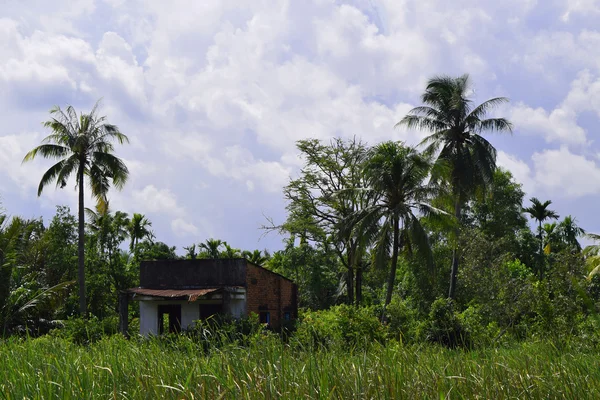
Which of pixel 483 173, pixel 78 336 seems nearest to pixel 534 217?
pixel 483 173

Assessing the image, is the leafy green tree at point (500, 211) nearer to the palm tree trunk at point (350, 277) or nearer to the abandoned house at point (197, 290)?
the palm tree trunk at point (350, 277)

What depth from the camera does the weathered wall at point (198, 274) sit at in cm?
2628

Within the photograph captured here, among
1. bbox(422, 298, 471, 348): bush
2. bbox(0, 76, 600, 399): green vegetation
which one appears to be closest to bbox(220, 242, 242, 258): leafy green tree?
bbox(0, 76, 600, 399): green vegetation

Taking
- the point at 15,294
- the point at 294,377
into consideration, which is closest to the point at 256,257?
the point at 15,294

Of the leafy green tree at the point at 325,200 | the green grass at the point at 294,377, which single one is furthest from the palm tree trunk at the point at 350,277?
the green grass at the point at 294,377

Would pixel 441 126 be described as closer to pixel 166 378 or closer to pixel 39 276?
pixel 39 276

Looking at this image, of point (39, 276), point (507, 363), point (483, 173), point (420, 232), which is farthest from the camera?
point (39, 276)

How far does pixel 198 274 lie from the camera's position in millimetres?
26469

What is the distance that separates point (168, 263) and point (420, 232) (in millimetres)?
9749

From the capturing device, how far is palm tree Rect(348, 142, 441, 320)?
26.5 meters

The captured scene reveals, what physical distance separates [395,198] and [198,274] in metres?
8.08

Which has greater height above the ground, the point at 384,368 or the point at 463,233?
the point at 463,233

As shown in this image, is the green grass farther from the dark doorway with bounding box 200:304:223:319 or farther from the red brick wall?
the red brick wall

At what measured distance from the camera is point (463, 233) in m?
31.6
